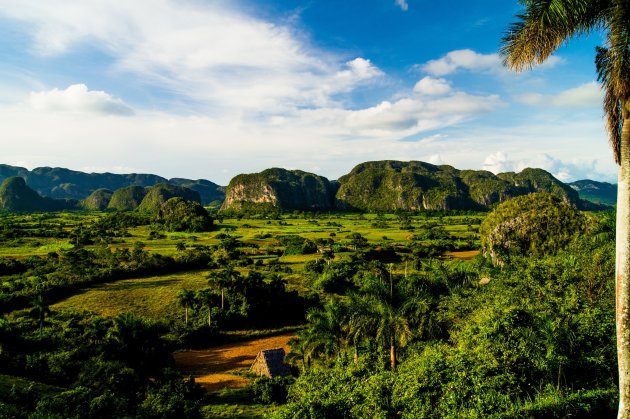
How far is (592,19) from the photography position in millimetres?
7539

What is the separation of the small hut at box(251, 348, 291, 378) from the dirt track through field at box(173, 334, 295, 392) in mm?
Answer: 1256

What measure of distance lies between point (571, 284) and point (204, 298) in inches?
1286

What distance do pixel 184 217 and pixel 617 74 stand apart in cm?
11659

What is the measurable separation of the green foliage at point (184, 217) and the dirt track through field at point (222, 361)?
7090 cm

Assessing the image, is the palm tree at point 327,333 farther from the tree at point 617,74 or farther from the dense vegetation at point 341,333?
the tree at point 617,74

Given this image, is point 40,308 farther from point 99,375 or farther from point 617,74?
point 617,74

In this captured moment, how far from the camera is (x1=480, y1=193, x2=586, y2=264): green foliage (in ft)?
134

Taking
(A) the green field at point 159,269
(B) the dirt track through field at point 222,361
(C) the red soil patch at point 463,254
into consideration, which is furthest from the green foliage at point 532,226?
(B) the dirt track through field at point 222,361

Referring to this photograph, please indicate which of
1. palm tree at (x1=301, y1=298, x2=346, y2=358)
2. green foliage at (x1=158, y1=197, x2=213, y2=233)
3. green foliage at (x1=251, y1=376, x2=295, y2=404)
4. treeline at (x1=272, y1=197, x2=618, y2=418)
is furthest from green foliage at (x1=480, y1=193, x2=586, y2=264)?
green foliage at (x1=158, y1=197, x2=213, y2=233)

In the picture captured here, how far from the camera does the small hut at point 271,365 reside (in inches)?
1055

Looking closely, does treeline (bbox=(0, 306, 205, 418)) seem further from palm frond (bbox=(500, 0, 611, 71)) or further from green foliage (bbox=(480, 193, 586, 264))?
green foliage (bbox=(480, 193, 586, 264))

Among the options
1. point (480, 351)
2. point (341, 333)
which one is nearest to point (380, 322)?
point (341, 333)

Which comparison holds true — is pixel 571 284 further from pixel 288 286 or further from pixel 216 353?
pixel 288 286

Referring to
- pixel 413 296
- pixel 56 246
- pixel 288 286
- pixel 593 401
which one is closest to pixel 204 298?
pixel 288 286
